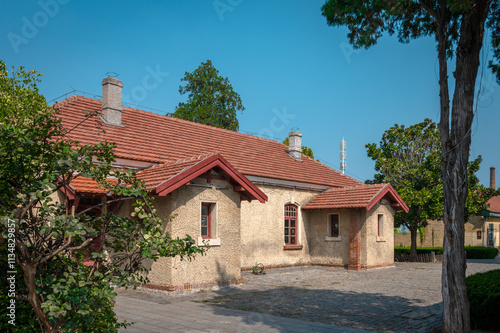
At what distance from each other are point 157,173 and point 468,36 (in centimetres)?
920

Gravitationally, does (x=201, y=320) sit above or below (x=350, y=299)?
above

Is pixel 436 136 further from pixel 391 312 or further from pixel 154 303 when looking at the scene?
pixel 154 303

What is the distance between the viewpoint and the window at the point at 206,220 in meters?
13.3

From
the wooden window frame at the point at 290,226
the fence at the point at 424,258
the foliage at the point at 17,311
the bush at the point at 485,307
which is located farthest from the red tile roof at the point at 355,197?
the foliage at the point at 17,311

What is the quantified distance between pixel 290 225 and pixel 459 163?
1332cm

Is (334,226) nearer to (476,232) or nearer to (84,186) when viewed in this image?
(84,186)

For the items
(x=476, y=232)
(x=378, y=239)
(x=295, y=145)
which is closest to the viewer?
(x=378, y=239)

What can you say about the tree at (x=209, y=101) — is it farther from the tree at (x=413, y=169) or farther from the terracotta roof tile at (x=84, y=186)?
the terracotta roof tile at (x=84, y=186)

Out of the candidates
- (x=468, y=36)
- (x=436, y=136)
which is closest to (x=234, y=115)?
(x=436, y=136)

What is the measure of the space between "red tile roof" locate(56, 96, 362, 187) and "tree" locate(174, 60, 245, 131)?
45.6ft

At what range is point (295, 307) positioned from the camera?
33.2 feet

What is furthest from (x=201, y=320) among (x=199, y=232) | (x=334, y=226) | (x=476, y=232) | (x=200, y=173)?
(x=476, y=232)

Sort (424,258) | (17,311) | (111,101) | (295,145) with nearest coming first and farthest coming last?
(17,311), (111,101), (295,145), (424,258)

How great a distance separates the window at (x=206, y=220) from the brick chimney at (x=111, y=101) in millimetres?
6071
